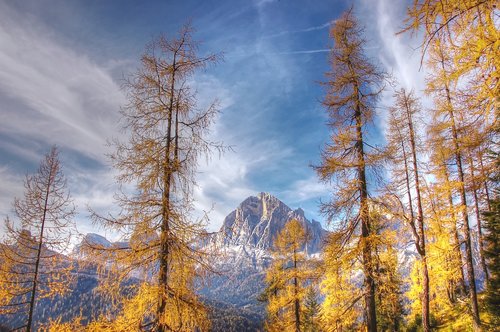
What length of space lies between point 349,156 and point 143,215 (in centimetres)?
686

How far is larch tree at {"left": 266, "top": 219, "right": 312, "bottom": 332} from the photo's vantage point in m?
19.5

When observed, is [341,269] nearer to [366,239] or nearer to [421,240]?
[366,239]

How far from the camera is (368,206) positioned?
30.1ft

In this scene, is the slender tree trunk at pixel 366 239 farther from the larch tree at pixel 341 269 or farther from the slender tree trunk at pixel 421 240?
the slender tree trunk at pixel 421 240

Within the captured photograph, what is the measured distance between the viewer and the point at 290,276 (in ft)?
63.7

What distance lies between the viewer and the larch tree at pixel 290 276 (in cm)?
1953

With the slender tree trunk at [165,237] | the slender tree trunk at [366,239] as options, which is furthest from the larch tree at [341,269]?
the slender tree trunk at [165,237]

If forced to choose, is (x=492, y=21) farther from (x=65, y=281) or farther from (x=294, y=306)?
(x=294, y=306)

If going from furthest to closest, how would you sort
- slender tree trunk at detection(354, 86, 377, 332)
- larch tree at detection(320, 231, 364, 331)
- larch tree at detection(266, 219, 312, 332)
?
larch tree at detection(266, 219, 312, 332) < larch tree at detection(320, 231, 364, 331) < slender tree trunk at detection(354, 86, 377, 332)

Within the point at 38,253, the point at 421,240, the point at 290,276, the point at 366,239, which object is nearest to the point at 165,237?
the point at 366,239

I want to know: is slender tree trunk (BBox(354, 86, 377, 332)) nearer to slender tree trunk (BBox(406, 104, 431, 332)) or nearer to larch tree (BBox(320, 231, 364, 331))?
larch tree (BBox(320, 231, 364, 331))

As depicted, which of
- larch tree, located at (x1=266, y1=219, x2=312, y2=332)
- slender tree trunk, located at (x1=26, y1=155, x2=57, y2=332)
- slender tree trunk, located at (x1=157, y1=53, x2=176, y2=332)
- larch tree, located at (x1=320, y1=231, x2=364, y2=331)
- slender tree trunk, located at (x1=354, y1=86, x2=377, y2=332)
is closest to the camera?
slender tree trunk, located at (x1=157, y1=53, x2=176, y2=332)

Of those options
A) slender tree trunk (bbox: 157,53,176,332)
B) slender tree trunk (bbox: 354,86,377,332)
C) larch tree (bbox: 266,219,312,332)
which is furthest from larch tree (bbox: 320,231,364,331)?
larch tree (bbox: 266,219,312,332)

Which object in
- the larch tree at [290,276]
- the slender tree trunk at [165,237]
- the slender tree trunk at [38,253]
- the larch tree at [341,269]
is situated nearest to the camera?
the slender tree trunk at [165,237]
